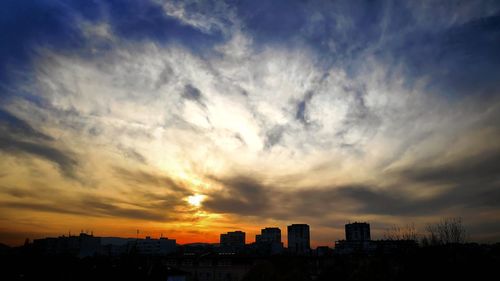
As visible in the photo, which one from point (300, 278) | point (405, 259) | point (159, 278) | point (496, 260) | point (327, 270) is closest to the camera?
point (496, 260)

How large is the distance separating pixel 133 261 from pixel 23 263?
16240 millimetres

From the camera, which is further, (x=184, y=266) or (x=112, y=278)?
(x=184, y=266)

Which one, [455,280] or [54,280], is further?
[54,280]

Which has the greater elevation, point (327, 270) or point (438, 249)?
point (438, 249)

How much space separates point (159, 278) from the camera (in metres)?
58.3

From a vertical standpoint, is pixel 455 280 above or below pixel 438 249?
below

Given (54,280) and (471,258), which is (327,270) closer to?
(471,258)

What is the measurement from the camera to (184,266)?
88.1 meters

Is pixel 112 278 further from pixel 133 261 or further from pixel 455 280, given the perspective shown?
pixel 455 280

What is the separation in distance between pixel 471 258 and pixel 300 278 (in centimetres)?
1737

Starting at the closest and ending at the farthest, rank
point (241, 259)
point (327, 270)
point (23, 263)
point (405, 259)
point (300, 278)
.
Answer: point (300, 278), point (405, 259), point (327, 270), point (23, 263), point (241, 259)

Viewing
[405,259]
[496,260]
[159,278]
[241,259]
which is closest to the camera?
[496,260]

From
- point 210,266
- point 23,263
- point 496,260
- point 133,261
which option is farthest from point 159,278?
point 496,260

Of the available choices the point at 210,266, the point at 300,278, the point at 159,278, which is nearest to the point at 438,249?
the point at 300,278
